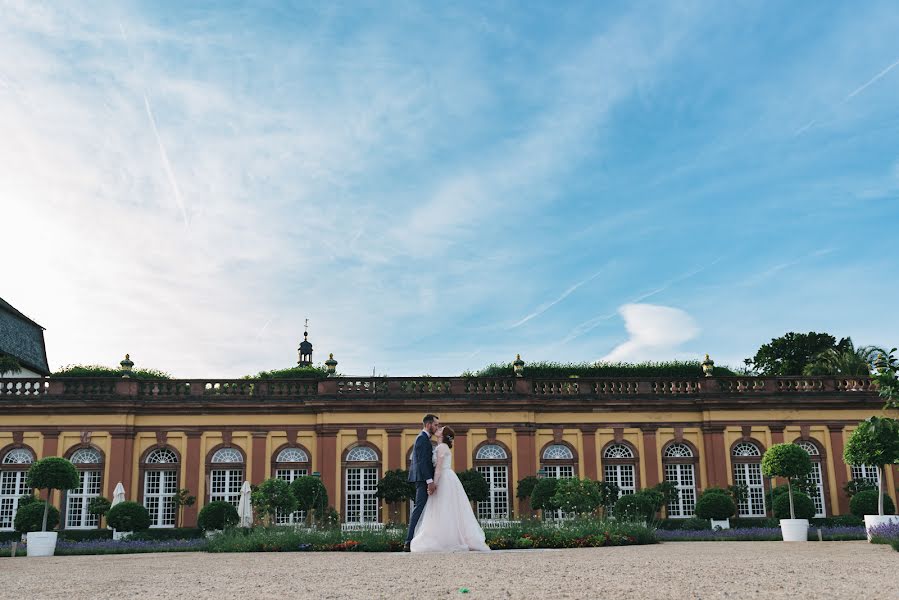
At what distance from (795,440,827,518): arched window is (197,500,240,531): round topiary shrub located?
1899 centimetres

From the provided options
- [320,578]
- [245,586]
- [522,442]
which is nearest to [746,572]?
[320,578]

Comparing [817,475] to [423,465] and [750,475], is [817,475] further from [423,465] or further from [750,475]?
[423,465]

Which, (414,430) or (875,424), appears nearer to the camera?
(875,424)

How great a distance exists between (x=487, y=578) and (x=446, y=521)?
4097 millimetres

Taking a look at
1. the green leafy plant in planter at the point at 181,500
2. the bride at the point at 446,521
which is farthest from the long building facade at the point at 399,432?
the bride at the point at 446,521

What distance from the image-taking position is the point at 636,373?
3900 centimetres

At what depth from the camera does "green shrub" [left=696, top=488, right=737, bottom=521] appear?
26484 mm

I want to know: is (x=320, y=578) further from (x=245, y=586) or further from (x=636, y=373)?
(x=636, y=373)

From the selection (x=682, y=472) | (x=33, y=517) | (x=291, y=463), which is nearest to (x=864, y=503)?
(x=682, y=472)

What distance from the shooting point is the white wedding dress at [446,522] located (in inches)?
523

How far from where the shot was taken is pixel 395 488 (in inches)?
1075

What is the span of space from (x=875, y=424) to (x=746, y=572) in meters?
10.2

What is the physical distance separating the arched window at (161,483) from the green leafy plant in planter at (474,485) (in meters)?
9.82

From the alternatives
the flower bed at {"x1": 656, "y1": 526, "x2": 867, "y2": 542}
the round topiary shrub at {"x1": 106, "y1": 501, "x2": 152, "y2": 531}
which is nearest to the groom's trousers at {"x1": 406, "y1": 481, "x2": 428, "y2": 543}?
the flower bed at {"x1": 656, "y1": 526, "x2": 867, "y2": 542}
